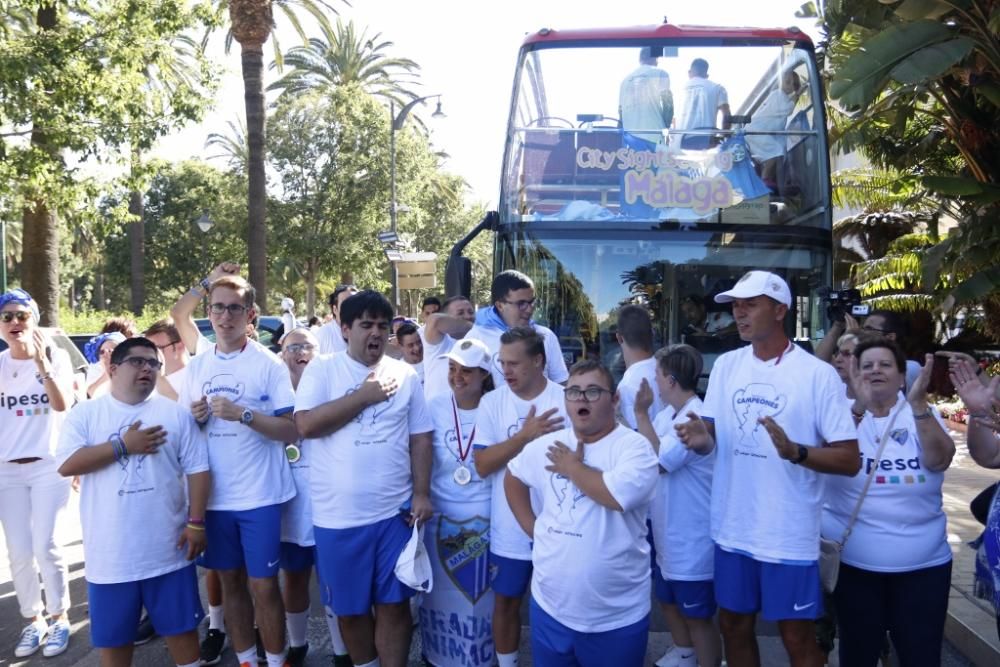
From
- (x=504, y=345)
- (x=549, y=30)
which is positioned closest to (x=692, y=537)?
(x=504, y=345)

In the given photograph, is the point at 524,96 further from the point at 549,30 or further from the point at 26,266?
the point at 26,266

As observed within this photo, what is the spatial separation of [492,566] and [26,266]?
11.5 meters

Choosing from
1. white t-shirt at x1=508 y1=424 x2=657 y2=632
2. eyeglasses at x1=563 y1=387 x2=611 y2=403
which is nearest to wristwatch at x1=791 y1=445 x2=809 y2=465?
white t-shirt at x1=508 y1=424 x2=657 y2=632

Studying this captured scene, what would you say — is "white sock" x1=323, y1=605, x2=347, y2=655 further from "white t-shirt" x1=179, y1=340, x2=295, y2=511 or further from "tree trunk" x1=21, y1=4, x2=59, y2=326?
"tree trunk" x1=21, y1=4, x2=59, y2=326

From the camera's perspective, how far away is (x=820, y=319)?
273 inches

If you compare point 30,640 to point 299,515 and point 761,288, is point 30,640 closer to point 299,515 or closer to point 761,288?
point 299,515

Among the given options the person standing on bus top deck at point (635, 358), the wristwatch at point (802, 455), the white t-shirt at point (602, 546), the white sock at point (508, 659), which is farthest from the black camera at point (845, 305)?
the white sock at point (508, 659)

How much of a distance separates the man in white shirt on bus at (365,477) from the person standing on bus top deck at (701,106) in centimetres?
385

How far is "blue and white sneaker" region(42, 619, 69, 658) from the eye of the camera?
5.11 meters

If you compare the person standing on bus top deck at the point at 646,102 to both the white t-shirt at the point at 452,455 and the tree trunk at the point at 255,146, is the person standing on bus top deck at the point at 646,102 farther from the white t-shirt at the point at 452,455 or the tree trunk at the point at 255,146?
the tree trunk at the point at 255,146

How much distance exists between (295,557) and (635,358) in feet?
7.14

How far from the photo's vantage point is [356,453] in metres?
4.18

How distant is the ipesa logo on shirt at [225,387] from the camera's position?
4512mm

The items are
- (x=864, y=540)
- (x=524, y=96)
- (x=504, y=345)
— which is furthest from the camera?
(x=524, y=96)
